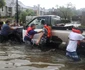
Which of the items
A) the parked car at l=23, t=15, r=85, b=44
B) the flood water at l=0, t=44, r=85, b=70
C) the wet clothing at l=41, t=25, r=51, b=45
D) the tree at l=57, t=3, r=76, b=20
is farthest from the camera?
the tree at l=57, t=3, r=76, b=20

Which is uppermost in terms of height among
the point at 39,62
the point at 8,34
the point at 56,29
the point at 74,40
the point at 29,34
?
the point at 56,29

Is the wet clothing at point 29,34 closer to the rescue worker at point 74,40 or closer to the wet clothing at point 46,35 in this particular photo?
the wet clothing at point 46,35

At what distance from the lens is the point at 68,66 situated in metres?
8.47

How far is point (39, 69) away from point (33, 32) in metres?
4.27

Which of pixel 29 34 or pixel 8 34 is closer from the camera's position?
pixel 29 34

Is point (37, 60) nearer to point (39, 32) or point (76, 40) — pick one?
point (76, 40)

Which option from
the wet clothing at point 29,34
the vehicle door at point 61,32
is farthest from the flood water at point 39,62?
the wet clothing at point 29,34

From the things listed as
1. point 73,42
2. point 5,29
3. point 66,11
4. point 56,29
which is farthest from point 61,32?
point 66,11

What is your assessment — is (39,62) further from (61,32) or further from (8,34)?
(8,34)

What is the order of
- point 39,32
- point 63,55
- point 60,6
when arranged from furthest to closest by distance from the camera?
point 60,6, point 39,32, point 63,55

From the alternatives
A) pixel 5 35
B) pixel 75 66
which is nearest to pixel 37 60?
pixel 75 66

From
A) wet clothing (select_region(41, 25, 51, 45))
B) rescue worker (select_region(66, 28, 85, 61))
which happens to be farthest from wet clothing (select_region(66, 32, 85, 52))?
wet clothing (select_region(41, 25, 51, 45))

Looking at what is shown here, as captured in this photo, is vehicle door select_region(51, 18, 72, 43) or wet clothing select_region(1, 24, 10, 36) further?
wet clothing select_region(1, 24, 10, 36)

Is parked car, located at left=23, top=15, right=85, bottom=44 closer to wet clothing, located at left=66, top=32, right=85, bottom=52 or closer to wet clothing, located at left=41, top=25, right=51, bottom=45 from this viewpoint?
wet clothing, located at left=41, top=25, right=51, bottom=45
